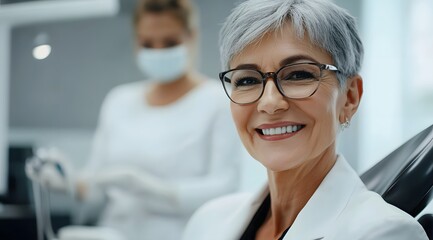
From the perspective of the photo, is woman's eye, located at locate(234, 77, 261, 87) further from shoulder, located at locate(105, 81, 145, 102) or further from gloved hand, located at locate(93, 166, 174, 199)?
shoulder, located at locate(105, 81, 145, 102)

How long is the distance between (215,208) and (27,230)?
5.48 ft

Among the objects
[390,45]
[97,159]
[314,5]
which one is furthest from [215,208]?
[390,45]

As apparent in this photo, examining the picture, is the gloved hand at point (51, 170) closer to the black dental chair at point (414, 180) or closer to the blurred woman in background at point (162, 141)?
the blurred woman in background at point (162, 141)

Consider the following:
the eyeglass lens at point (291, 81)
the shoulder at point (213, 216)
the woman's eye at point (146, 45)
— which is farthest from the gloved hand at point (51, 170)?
the eyeglass lens at point (291, 81)

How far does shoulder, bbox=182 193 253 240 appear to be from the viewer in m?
1.21

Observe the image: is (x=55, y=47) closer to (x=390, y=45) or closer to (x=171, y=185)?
(x=171, y=185)

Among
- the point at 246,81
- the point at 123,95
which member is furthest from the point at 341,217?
the point at 123,95

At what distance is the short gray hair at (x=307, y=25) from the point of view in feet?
3.00

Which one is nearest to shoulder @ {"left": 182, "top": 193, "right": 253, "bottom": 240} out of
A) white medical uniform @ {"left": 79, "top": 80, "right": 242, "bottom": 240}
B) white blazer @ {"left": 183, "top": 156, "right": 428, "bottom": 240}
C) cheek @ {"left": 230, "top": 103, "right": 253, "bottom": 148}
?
white blazer @ {"left": 183, "top": 156, "right": 428, "bottom": 240}

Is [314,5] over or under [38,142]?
over

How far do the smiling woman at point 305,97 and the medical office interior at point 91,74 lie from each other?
144 centimetres

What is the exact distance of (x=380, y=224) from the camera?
0.85 m

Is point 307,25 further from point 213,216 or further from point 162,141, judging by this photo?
point 162,141

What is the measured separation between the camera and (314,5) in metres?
0.93
